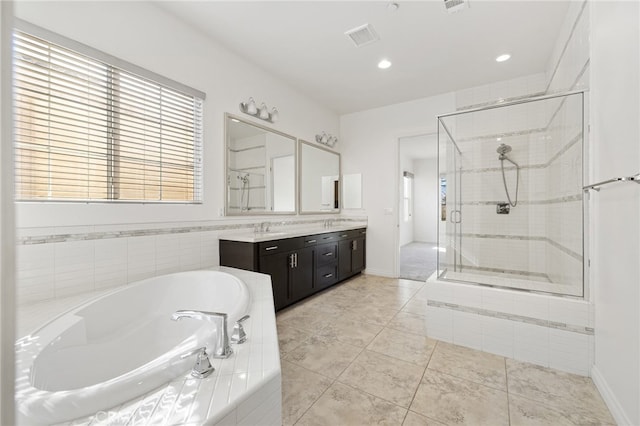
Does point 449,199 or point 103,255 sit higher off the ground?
point 449,199

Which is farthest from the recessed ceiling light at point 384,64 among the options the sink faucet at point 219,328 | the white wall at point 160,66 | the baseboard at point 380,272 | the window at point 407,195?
the window at point 407,195

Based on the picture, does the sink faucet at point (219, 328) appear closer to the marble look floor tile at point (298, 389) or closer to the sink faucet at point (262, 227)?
the marble look floor tile at point (298, 389)

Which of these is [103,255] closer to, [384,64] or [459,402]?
[459,402]

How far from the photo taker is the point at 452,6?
2188 mm

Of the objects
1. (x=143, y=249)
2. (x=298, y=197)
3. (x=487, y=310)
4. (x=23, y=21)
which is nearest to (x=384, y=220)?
(x=298, y=197)

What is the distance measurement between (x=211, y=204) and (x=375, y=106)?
3.04 metres

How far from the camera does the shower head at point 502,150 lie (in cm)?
319

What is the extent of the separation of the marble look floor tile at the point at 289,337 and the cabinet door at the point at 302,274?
475 mm

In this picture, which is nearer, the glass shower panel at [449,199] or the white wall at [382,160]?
the glass shower panel at [449,199]

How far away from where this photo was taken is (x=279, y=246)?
2.72m

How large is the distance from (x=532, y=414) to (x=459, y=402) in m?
0.36

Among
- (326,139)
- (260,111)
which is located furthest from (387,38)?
(326,139)

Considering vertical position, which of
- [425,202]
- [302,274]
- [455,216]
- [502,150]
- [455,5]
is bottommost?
[302,274]

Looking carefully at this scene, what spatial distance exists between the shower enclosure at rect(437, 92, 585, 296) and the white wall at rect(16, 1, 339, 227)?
2.23 m
